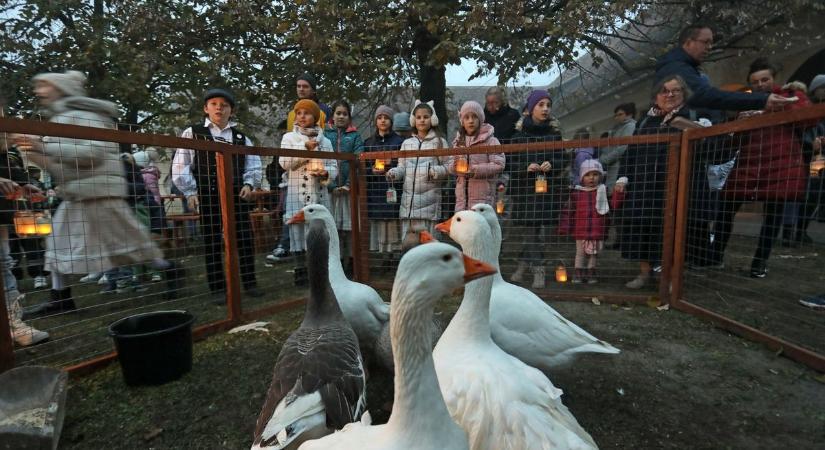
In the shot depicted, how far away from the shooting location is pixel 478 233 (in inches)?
96.3

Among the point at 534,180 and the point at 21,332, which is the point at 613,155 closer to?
the point at 534,180

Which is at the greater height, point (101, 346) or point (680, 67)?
point (680, 67)

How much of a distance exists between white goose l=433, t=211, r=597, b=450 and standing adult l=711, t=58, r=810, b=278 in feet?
10.4

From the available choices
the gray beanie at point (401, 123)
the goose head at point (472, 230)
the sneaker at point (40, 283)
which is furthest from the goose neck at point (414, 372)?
the sneaker at point (40, 283)

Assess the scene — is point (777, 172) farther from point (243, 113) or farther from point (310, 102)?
point (243, 113)

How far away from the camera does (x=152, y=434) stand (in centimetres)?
222

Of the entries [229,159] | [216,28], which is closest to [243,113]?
[216,28]

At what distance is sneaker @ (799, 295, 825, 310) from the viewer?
12.7 ft

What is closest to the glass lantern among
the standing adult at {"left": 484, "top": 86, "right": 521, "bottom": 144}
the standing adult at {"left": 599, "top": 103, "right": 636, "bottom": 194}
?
the standing adult at {"left": 484, "top": 86, "right": 521, "bottom": 144}

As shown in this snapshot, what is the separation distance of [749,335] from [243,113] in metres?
10.5

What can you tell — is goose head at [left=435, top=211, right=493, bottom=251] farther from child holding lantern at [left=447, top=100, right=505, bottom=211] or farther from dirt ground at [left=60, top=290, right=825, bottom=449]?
child holding lantern at [left=447, top=100, right=505, bottom=211]

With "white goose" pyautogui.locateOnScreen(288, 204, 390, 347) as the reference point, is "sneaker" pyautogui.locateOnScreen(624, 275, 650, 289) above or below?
below

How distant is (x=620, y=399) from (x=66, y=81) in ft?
16.8

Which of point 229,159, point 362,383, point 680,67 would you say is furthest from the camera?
point 680,67
